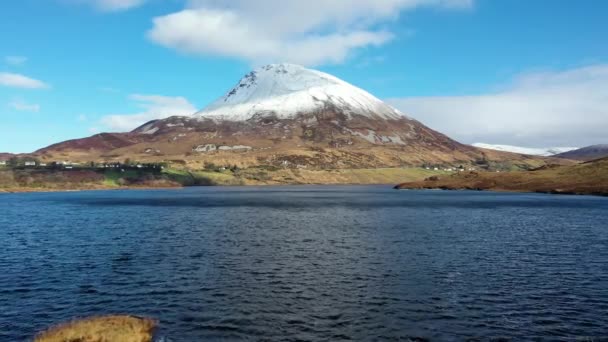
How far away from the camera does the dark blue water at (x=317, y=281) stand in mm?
35781

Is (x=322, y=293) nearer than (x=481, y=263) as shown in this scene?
Yes

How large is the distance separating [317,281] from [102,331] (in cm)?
2343

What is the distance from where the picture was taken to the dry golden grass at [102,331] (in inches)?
1244

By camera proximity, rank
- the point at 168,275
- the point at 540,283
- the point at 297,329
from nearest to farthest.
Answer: the point at 297,329 < the point at 540,283 < the point at 168,275

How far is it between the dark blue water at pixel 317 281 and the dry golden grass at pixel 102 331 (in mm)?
1630

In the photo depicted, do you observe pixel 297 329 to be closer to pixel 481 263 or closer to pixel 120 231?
pixel 481 263

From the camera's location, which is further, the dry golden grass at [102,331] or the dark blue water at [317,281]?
the dark blue water at [317,281]

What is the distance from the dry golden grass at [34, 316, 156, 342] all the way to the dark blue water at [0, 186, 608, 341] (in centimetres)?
163

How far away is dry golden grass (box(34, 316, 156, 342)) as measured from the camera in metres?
31.6

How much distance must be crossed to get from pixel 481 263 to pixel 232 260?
32.3 meters

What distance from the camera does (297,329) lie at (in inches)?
1380

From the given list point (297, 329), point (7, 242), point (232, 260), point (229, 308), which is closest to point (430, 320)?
point (297, 329)

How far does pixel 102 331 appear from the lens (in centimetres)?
3278

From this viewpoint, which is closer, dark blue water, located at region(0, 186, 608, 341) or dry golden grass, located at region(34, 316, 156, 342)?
dry golden grass, located at region(34, 316, 156, 342)
